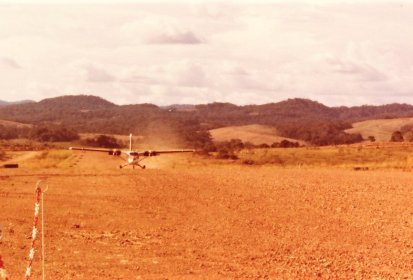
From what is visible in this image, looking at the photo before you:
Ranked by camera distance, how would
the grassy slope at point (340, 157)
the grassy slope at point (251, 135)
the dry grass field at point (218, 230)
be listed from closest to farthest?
the dry grass field at point (218, 230) < the grassy slope at point (340, 157) < the grassy slope at point (251, 135)

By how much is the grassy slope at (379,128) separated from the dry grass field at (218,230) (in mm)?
120415

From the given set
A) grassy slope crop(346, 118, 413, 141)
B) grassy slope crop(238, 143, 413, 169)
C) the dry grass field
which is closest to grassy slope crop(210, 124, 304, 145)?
grassy slope crop(346, 118, 413, 141)

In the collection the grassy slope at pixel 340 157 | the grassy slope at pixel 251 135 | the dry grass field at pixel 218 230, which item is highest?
the grassy slope at pixel 251 135

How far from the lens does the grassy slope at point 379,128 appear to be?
151000mm

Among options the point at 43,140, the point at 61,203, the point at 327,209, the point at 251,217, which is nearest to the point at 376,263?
the point at 251,217

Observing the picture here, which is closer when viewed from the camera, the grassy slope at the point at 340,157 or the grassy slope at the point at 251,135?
the grassy slope at the point at 340,157

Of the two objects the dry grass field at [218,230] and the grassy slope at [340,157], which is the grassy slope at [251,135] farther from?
the dry grass field at [218,230]

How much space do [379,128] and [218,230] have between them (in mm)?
151888

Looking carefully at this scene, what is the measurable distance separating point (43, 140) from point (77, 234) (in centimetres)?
14212

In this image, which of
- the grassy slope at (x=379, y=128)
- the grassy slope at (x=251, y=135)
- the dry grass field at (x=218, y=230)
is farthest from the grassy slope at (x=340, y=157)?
the grassy slope at (x=251, y=135)

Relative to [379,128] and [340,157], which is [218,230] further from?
[379,128]

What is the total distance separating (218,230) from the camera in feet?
60.9

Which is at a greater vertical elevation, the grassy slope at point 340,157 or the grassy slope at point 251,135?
the grassy slope at point 251,135

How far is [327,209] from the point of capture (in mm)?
22859
